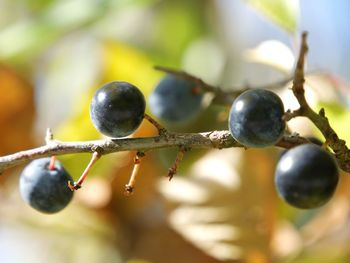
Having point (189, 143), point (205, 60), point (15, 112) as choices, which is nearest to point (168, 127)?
point (205, 60)

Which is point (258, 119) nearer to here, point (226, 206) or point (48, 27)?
point (226, 206)

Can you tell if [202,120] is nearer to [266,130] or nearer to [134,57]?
[134,57]

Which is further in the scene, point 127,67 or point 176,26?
point 176,26

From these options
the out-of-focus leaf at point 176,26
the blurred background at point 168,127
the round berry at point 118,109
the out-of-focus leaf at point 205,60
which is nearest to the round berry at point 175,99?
the blurred background at point 168,127

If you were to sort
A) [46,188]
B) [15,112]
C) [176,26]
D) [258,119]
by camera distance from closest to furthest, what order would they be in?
[258,119]
[46,188]
[15,112]
[176,26]

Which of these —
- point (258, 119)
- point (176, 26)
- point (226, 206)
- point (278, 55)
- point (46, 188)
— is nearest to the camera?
point (258, 119)

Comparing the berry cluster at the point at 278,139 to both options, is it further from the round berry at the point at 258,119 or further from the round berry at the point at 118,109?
the round berry at the point at 118,109

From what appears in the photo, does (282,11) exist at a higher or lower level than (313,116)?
higher
